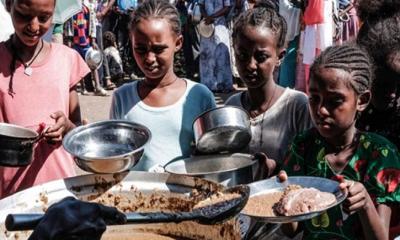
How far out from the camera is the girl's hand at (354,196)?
155 cm

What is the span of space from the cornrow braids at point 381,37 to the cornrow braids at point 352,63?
13.6 inches

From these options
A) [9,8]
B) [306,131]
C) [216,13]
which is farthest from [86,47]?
[306,131]

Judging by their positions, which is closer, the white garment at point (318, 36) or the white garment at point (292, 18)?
the white garment at point (318, 36)

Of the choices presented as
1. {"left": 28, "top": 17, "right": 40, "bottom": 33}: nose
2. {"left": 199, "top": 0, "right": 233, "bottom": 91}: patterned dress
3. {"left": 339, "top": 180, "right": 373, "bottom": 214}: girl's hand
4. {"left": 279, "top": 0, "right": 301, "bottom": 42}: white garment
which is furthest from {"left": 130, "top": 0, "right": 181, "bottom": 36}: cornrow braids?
{"left": 199, "top": 0, "right": 233, "bottom": 91}: patterned dress

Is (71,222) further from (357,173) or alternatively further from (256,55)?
(256,55)

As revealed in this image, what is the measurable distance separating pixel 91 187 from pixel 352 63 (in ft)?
2.78

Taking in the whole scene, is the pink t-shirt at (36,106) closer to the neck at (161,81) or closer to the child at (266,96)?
the neck at (161,81)

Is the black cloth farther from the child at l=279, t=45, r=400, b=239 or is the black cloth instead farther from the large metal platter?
the child at l=279, t=45, r=400, b=239

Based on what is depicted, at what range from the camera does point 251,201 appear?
1.66 m

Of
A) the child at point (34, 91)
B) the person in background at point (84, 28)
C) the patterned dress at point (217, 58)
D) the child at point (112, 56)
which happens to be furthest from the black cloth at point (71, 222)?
the child at point (112, 56)

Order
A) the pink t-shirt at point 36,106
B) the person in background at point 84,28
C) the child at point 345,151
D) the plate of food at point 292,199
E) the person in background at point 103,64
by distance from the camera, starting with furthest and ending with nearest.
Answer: the person in background at point 103,64 → the person in background at point 84,28 → the pink t-shirt at point 36,106 → the child at point 345,151 → the plate of food at point 292,199

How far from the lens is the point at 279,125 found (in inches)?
82.3

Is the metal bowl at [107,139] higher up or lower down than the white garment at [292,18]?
higher up

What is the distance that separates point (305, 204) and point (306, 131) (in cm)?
39
